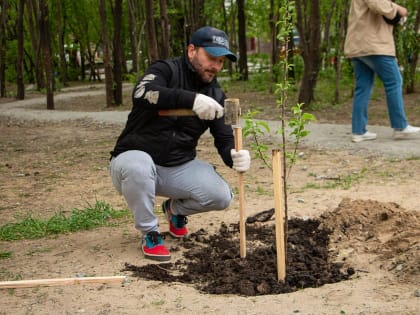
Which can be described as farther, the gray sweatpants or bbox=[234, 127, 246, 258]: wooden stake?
the gray sweatpants

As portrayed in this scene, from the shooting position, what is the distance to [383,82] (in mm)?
8227

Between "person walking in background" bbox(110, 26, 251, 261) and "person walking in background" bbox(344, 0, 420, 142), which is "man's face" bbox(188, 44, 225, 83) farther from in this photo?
"person walking in background" bbox(344, 0, 420, 142)

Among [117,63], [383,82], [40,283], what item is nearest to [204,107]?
[40,283]

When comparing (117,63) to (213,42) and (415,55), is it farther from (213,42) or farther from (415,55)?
(213,42)

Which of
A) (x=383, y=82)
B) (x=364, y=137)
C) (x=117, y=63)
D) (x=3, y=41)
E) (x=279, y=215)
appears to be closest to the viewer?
(x=279, y=215)

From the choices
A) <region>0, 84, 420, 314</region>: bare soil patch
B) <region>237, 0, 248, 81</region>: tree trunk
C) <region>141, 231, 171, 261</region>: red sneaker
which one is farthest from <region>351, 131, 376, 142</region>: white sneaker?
<region>237, 0, 248, 81</region>: tree trunk

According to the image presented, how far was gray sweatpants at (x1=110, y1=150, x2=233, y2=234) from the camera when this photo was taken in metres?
4.30

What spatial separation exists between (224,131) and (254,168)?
276 cm

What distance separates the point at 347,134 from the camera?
923cm

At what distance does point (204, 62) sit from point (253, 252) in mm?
1312

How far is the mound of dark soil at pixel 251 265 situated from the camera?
384 cm

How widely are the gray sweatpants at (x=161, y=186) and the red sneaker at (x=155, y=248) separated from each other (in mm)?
54

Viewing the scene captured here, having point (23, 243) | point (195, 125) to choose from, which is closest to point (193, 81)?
point (195, 125)

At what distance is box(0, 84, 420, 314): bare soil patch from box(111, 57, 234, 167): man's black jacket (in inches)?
27.1
